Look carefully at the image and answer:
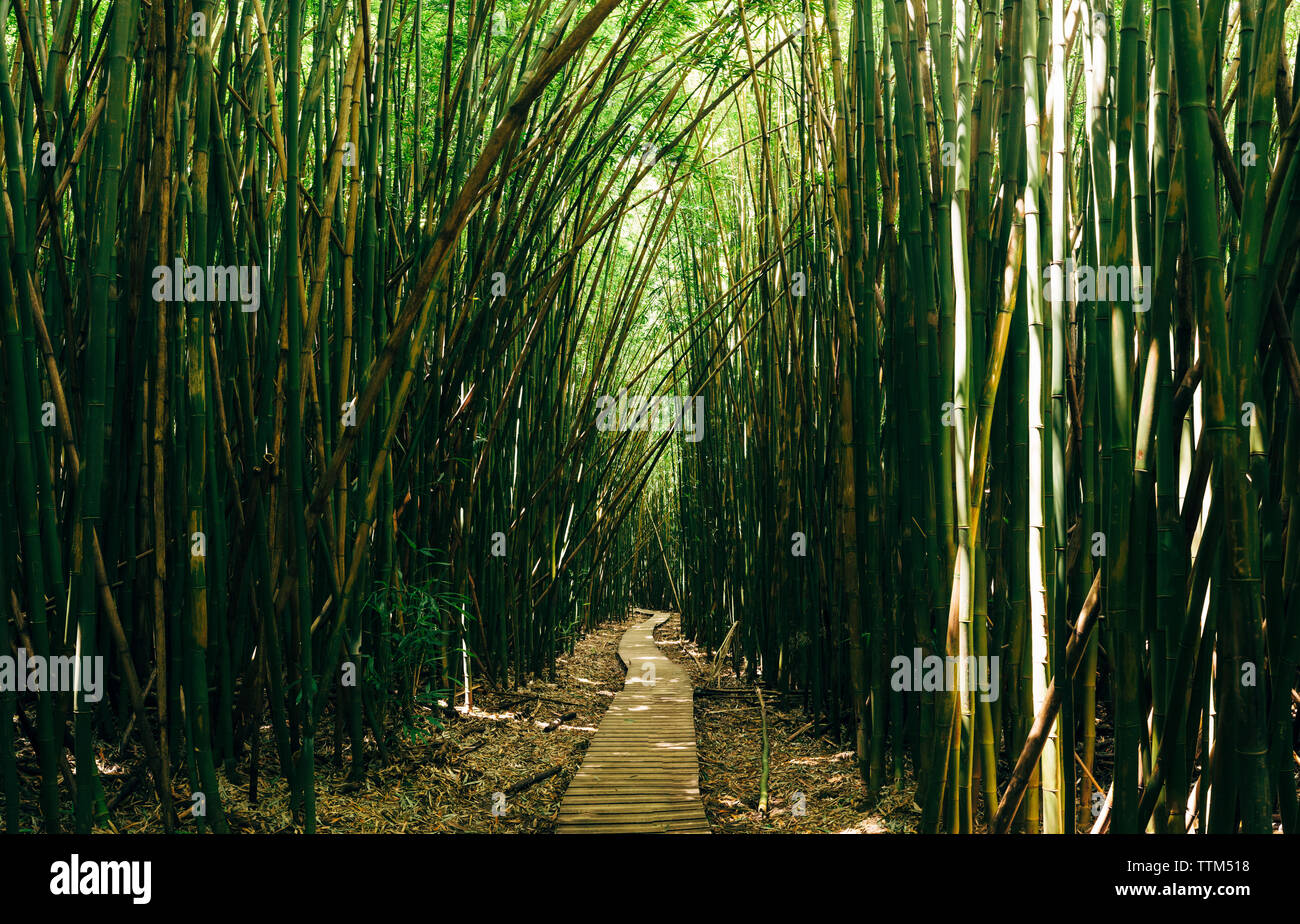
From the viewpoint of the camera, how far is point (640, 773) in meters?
2.17

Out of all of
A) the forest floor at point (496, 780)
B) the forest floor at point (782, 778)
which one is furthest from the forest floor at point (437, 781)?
the forest floor at point (782, 778)

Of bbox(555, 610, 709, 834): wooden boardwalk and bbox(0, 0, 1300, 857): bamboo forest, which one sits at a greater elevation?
bbox(0, 0, 1300, 857): bamboo forest

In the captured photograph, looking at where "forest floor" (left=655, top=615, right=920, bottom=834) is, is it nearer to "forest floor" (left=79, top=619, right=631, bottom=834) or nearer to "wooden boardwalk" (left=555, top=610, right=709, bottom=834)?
"wooden boardwalk" (left=555, top=610, right=709, bottom=834)

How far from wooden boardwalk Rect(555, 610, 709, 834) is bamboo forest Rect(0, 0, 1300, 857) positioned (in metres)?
0.02

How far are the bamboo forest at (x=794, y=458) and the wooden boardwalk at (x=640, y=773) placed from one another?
2 centimetres

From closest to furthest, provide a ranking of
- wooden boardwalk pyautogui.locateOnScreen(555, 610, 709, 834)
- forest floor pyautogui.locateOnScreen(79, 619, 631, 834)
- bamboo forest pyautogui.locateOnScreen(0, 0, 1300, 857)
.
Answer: bamboo forest pyautogui.locateOnScreen(0, 0, 1300, 857) < forest floor pyautogui.locateOnScreen(79, 619, 631, 834) < wooden boardwalk pyautogui.locateOnScreen(555, 610, 709, 834)

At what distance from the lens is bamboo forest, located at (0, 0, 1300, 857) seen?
977mm

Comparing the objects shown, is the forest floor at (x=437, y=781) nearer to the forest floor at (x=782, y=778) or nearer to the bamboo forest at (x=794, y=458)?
the bamboo forest at (x=794, y=458)

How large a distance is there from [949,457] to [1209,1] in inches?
26.5

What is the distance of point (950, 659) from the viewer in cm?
135

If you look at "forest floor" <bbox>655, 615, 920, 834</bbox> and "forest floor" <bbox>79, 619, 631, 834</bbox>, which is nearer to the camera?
"forest floor" <bbox>79, 619, 631, 834</bbox>

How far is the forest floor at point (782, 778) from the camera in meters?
1.86

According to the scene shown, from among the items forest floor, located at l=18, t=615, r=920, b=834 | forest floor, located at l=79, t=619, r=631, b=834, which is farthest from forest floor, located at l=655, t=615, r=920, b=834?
forest floor, located at l=79, t=619, r=631, b=834

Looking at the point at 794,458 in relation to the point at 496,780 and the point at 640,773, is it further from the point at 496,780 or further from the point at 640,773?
the point at 496,780
